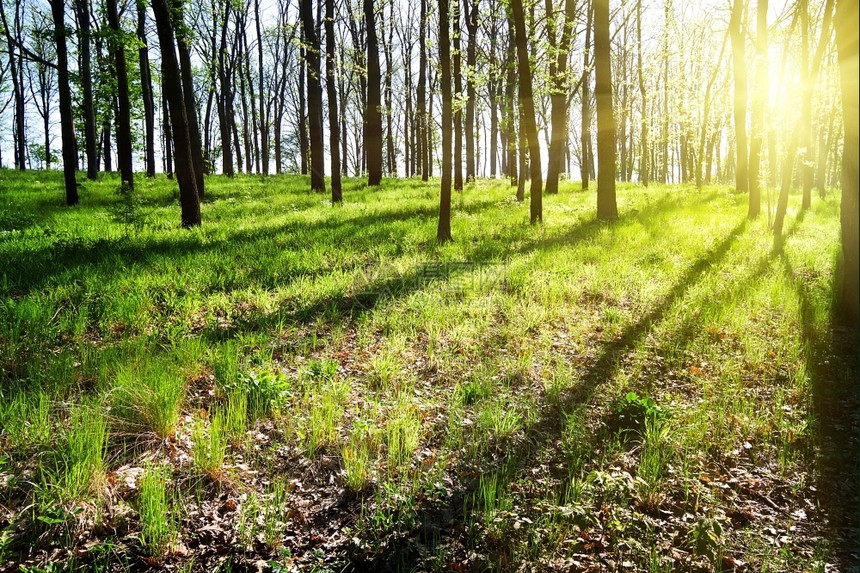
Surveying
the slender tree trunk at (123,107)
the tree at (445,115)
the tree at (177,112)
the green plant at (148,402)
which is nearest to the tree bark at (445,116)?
the tree at (445,115)

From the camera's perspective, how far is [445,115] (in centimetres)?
872

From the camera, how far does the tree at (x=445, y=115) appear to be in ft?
27.5

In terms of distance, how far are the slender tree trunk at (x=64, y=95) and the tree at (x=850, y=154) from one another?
48.9ft

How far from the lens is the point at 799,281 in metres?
7.03

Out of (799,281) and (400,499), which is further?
(799,281)

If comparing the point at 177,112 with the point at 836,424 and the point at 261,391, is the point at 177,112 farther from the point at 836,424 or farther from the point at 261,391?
the point at 836,424

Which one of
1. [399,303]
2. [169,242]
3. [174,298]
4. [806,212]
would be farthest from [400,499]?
[806,212]

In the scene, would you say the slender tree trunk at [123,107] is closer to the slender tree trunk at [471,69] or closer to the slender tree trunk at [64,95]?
the slender tree trunk at [64,95]

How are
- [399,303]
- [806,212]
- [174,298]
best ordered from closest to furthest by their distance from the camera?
1. [174,298]
2. [399,303]
3. [806,212]

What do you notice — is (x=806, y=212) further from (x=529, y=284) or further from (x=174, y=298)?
(x=174, y=298)

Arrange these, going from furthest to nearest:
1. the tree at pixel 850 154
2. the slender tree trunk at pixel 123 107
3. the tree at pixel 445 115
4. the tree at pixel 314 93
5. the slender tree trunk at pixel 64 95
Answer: the slender tree trunk at pixel 123 107
the tree at pixel 314 93
the slender tree trunk at pixel 64 95
the tree at pixel 445 115
the tree at pixel 850 154

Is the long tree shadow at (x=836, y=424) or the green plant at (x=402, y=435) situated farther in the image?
the green plant at (x=402, y=435)

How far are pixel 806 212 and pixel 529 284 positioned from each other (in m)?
14.7

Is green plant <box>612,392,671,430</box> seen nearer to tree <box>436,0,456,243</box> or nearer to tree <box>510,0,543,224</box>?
tree <box>436,0,456,243</box>
